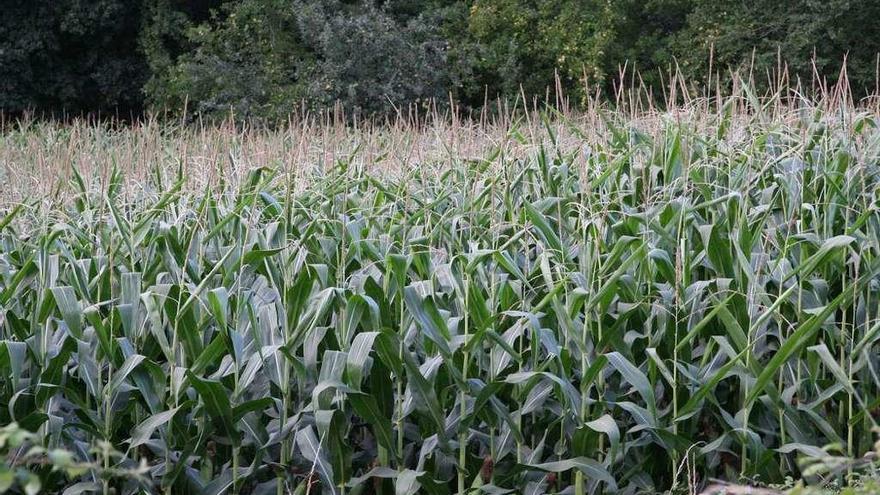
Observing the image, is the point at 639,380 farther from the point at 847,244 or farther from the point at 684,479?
the point at 847,244

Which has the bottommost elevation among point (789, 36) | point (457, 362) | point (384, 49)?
point (457, 362)

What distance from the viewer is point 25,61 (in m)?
20.8

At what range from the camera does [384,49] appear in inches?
685

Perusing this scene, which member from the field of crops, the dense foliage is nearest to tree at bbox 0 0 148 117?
the dense foliage

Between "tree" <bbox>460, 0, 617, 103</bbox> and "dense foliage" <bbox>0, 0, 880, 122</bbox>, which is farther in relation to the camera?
"tree" <bbox>460, 0, 617, 103</bbox>

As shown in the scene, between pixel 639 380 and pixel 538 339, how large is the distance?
1.40 ft

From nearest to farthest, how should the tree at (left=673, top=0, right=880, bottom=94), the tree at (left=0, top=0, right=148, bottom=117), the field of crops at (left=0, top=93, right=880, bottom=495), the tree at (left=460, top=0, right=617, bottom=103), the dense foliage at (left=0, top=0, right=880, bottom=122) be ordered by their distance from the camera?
the field of crops at (left=0, top=93, right=880, bottom=495) < the tree at (left=673, top=0, right=880, bottom=94) < the dense foliage at (left=0, top=0, right=880, bottom=122) < the tree at (left=460, top=0, right=617, bottom=103) < the tree at (left=0, top=0, right=148, bottom=117)

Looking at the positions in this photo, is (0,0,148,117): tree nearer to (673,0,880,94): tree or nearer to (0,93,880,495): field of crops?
(673,0,880,94): tree

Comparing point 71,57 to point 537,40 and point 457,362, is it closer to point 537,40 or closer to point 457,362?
point 537,40

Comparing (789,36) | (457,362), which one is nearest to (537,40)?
(789,36)

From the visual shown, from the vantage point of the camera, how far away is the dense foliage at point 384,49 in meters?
17.2

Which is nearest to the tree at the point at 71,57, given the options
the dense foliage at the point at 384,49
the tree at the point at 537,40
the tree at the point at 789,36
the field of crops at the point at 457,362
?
the dense foliage at the point at 384,49

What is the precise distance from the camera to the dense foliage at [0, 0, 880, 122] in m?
17.2

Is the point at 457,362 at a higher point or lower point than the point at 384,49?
lower
